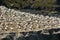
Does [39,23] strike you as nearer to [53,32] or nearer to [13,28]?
[13,28]

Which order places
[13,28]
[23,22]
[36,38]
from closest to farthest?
[36,38] → [13,28] → [23,22]

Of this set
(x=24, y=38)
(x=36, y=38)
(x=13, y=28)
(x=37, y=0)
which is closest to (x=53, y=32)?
(x=36, y=38)

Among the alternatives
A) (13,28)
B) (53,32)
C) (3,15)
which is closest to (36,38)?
(53,32)

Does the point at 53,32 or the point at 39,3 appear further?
the point at 39,3

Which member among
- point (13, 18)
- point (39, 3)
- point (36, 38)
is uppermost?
point (36, 38)

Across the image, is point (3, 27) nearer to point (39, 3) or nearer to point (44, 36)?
point (44, 36)

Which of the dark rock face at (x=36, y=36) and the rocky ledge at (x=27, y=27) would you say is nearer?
the dark rock face at (x=36, y=36)

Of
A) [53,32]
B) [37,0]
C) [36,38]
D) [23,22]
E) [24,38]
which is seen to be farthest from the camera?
[37,0]

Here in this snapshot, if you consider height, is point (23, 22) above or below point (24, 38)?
below

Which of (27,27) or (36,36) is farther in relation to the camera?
(27,27)

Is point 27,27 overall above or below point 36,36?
below

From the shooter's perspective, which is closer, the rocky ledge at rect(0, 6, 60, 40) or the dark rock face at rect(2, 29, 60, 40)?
the dark rock face at rect(2, 29, 60, 40)
